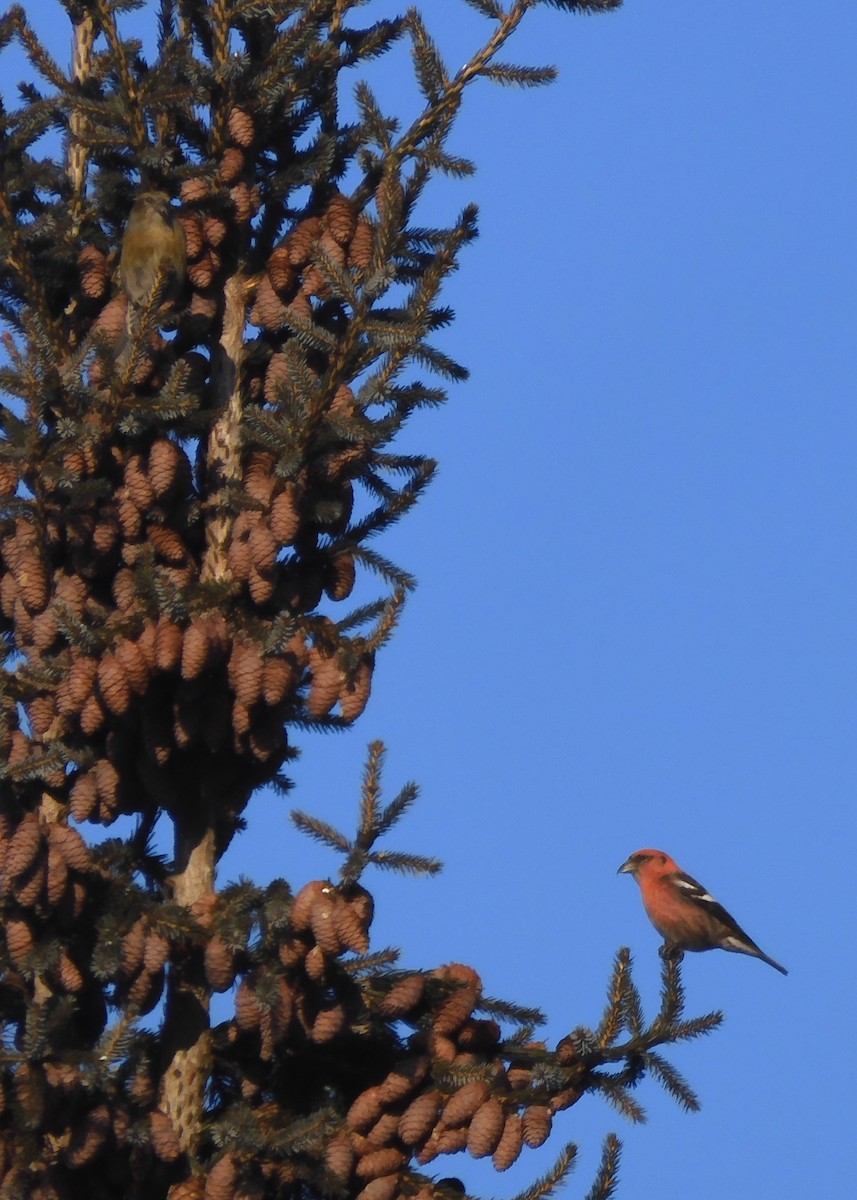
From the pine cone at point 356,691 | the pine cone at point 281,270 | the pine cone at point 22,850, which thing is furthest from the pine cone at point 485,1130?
the pine cone at point 281,270

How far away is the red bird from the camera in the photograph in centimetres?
739

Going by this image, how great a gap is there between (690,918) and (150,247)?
394cm

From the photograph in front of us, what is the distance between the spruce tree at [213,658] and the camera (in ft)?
14.1

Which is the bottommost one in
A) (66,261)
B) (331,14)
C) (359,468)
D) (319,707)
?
(319,707)

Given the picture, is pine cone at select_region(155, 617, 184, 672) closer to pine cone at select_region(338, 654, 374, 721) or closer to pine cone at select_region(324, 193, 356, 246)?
pine cone at select_region(338, 654, 374, 721)

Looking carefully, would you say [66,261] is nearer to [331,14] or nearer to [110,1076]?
[331,14]

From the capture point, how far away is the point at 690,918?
7434 mm

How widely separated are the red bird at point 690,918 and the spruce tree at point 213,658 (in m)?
2.79

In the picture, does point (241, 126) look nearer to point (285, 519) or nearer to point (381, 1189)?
point (285, 519)

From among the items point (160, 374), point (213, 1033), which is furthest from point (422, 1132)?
point (160, 374)

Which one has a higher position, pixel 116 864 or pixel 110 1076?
pixel 116 864

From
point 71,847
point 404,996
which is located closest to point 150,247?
point 71,847

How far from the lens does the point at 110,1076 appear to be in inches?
169

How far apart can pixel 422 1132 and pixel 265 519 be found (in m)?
1.70
